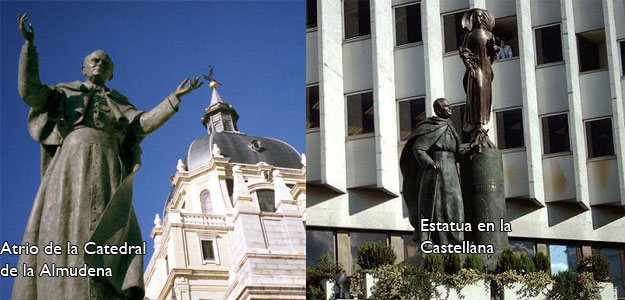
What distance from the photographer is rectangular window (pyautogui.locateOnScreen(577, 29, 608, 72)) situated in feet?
83.0

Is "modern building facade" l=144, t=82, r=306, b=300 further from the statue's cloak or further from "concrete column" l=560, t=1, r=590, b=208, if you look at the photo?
"concrete column" l=560, t=1, r=590, b=208

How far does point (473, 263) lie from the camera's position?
17062 millimetres

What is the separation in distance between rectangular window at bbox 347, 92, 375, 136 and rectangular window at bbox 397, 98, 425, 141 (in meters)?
0.66

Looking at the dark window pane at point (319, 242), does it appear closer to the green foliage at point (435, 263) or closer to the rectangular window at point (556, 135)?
the rectangular window at point (556, 135)

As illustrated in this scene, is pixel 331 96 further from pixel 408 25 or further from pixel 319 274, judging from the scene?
pixel 319 274

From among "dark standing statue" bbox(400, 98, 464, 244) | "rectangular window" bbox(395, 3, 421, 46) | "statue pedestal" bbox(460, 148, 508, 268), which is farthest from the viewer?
"rectangular window" bbox(395, 3, 421, 46)

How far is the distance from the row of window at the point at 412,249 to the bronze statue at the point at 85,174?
9.95 m

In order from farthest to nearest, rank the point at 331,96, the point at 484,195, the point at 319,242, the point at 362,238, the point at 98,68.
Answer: the point at 331,96 → the point at 362,238 → the point at 319,242 → the point at 484,195 → the point at 98,68

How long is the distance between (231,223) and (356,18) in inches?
311

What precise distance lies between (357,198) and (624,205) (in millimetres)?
5613

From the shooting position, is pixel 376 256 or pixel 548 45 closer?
pixel 376 256

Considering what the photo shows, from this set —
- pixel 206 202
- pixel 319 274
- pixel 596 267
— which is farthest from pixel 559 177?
pixel 206 202

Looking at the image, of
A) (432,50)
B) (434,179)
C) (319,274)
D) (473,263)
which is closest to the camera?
(434,179)

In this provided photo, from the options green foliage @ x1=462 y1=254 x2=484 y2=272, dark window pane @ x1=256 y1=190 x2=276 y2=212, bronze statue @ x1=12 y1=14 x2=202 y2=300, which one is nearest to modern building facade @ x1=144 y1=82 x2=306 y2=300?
dark window pane @ x1=256 y1=190 x2=276 y2=212
